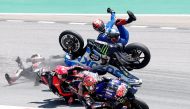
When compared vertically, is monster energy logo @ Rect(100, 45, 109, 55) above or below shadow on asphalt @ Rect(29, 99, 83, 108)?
above

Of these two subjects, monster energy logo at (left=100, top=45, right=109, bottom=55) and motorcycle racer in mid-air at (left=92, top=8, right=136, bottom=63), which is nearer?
monster energy logo at (left=100, top=45, right=109, bottom=55)

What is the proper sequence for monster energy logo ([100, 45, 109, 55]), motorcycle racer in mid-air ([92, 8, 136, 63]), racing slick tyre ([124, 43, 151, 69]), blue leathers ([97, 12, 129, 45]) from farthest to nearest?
blue leathers ([97, 12, 129, 45])
motorcycle racer in mid-air ([92, 8, 136, 63])
racing slick tyre ([124, 43, 151, 69])
monster energy logo ([100, 45, 109, 55])

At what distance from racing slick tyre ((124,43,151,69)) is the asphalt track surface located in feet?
3.54

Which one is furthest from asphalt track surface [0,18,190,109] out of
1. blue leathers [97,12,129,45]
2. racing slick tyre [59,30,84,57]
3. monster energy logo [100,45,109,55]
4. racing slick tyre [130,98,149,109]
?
racing slick tyre [130,98,149,109]

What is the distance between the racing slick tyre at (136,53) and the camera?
44.3 ft

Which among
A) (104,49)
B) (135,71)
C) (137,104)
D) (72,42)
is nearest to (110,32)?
(104,49)

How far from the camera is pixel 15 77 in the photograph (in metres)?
16.2

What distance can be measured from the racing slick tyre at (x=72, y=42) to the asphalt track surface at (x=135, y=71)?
4.38 ft

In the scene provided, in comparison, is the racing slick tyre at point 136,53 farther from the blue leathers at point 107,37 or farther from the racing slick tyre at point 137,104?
the racing slick tyre at point 137,104

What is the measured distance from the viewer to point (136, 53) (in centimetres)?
1359

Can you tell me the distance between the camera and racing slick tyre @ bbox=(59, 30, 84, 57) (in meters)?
14.0

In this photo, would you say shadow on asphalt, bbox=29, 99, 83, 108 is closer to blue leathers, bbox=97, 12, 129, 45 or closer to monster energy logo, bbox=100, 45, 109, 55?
monster energy logo, bbox=100, 45, 109, 55
